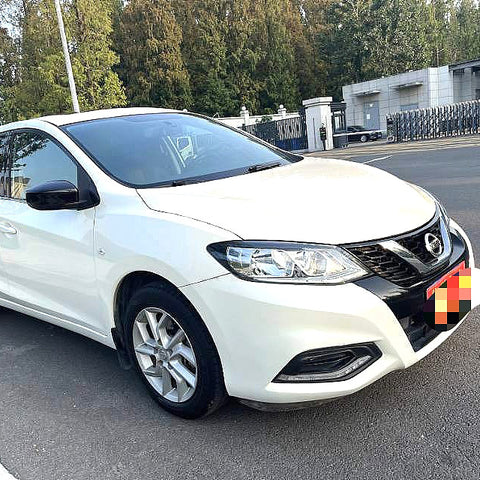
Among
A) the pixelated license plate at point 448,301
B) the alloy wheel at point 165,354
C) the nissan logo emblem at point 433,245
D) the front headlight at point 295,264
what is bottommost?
the alloy wheel at point 165,354

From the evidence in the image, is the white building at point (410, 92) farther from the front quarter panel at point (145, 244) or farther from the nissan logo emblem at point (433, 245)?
the front quarter panel at point (145, 244)

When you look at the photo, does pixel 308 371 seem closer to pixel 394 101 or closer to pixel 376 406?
pixel 376 406

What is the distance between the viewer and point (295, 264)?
2.25m

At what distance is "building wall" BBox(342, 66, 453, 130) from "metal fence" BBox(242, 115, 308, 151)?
33.2ft

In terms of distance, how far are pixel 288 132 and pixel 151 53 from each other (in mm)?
19784

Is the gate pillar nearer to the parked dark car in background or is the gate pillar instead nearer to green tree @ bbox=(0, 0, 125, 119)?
the parked dark car in background

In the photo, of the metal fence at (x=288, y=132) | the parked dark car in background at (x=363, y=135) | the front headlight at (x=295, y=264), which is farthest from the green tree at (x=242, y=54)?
the front headlight at (x=295, y=264)

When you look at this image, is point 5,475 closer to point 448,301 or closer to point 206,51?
point 448,301

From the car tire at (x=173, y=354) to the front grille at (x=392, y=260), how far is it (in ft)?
2.59

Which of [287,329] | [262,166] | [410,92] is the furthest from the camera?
[410,92]

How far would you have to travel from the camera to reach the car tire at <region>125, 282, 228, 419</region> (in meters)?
2.45

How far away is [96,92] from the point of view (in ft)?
78.2

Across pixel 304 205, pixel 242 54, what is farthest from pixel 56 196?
pixel 242 54

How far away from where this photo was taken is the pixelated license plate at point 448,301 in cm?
244
